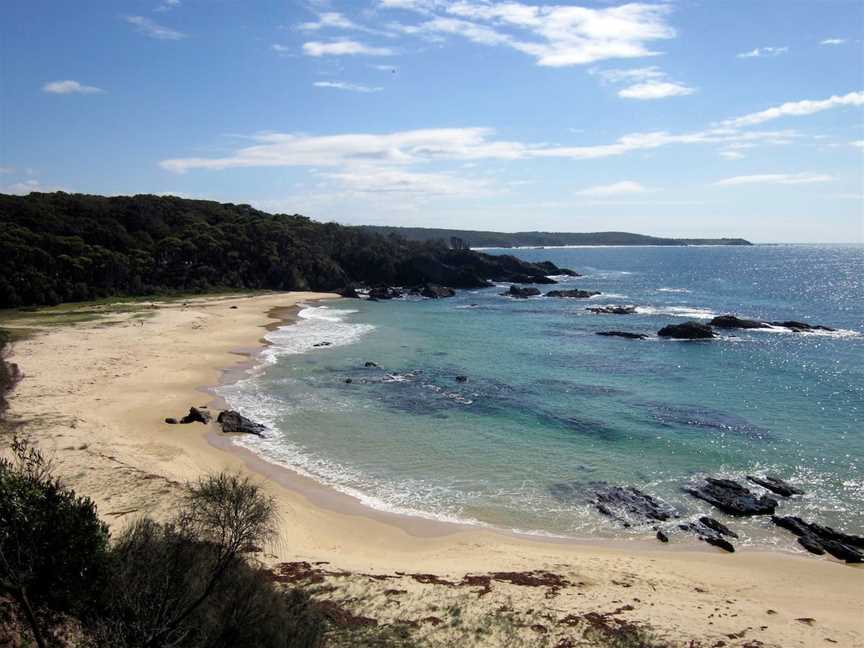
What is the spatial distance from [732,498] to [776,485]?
2.35 m

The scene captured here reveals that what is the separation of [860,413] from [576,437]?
630 inches

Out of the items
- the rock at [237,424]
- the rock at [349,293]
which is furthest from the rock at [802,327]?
the rock at [349,293]

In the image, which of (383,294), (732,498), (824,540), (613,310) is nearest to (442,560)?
(732,498)

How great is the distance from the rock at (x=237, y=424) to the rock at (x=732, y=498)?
1811 cm

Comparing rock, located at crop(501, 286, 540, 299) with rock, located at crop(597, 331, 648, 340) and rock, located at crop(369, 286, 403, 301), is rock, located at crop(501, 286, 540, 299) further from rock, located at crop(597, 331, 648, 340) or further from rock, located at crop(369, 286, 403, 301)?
rock, located at crop(597, 331, 648, 340)

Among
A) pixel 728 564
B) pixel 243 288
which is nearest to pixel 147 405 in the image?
pixel 728 564

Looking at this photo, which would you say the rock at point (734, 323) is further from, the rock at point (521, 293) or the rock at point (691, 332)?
the rock at point (521, 293)

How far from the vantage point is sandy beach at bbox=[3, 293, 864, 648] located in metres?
13.7

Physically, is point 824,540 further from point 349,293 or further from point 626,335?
point 349,293

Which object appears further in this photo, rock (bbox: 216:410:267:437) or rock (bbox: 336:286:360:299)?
rock (bbox: 336:286:360:299)

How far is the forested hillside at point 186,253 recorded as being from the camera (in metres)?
66.1

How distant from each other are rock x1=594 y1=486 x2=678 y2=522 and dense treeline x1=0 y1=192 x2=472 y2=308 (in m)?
61.2

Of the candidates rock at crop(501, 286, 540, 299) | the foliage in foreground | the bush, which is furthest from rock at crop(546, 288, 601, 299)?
the bush

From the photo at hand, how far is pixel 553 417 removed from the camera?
3058 cm
